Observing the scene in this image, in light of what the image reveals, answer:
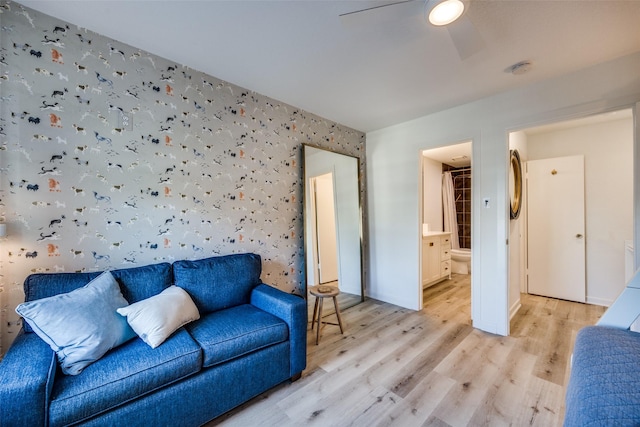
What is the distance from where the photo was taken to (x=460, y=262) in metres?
5.11

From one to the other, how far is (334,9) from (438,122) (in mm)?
1983

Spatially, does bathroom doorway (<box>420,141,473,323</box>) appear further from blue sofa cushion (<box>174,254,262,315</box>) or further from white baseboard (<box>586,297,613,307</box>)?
blue sofa cushion (<box>174,254,262,315</box>)

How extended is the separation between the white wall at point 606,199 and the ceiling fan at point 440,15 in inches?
124

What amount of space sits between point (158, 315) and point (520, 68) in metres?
3.14

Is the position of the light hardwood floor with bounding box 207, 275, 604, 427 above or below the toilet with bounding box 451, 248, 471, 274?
below

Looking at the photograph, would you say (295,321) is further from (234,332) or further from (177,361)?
(177,361)

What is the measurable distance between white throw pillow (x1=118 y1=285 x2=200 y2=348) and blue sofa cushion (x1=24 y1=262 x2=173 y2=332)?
0.12 metres

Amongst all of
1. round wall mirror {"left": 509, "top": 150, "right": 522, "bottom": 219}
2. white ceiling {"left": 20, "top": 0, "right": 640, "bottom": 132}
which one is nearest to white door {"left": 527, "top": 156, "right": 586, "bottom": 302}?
round wall mirror {"left": 509, "top": 150, "right": 522, "bottom": 219}

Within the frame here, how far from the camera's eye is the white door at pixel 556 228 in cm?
344

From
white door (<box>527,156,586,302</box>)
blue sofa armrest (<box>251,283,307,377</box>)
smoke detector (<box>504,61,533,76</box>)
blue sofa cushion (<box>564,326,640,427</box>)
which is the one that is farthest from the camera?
white door (<box>527,156,586,302</box>)

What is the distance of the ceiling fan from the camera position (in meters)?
1.27

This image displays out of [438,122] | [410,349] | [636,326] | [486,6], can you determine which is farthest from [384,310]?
[486,6]

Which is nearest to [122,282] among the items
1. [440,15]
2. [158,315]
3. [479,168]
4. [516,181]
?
[158,315]

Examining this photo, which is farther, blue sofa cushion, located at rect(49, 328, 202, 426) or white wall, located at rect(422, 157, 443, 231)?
white wall, located at rect(422, 157, 443, 231)
